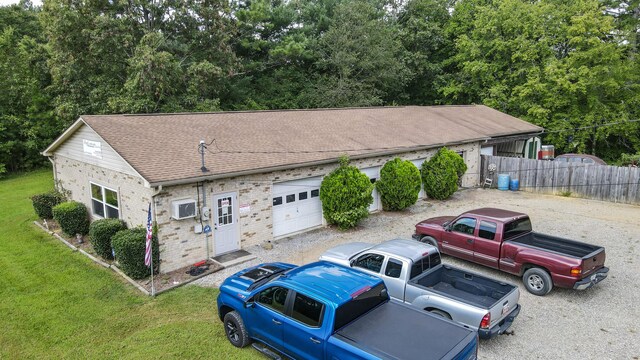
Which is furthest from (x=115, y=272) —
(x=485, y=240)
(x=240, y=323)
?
(x=485, y=240)

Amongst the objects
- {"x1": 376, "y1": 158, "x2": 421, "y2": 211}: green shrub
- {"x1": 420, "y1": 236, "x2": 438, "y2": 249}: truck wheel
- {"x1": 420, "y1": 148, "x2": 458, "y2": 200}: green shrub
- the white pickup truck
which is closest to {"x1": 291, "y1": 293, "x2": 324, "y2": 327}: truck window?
the white pickup truck

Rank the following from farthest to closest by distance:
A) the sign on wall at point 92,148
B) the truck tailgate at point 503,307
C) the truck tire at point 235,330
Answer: the sign on wall at point 92,148
the truck tire at point 235,330
the truck tailgate at point 503,307

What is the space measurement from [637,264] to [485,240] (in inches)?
188

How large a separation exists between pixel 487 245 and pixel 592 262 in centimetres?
227

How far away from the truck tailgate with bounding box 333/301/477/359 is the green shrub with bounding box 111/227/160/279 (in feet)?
21.7

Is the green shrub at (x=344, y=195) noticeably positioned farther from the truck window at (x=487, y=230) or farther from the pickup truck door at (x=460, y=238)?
the truck window at (x=487, y=230)

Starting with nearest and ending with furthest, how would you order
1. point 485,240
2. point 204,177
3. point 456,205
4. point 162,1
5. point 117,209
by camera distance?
point 485,240 < point 204,177 < point 117,209 < point 456,205 < point 162,1

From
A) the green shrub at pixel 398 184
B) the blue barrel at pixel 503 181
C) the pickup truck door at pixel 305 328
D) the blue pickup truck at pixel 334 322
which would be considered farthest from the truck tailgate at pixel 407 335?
the blue barrel at pixel 503 181

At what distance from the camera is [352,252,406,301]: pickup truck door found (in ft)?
27.5

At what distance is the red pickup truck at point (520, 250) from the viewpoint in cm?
917

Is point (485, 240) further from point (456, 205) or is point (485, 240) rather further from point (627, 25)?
point (627, 25)

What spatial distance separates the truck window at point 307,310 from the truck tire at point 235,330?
1.47 meters

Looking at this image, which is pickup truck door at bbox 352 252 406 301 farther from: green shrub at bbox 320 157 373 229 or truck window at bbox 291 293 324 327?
green shrub at bbox 320 157 373 229

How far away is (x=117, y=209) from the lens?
12.6 metres
